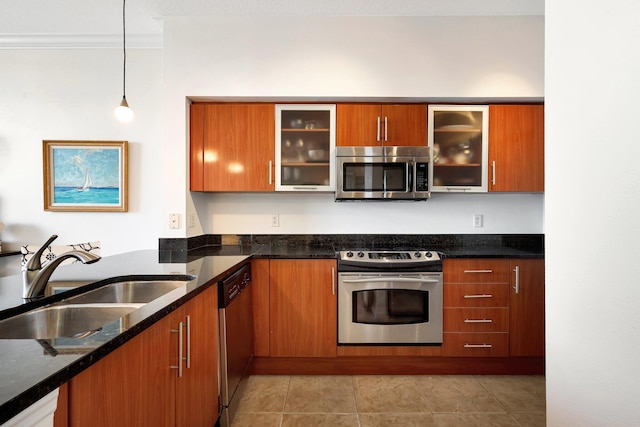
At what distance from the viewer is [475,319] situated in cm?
241

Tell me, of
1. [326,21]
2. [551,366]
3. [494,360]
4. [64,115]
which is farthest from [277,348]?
[64,115]

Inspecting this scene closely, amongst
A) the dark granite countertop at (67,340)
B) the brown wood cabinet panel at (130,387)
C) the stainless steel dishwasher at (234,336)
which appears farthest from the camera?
the stainless steel dishwasher at (234,336)

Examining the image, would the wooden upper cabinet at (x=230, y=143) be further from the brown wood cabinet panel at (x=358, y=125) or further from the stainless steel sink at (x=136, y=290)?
the stainless steel sink at (x=136, y=290)

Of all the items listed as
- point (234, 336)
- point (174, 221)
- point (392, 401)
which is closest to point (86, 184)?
point (174, 221)

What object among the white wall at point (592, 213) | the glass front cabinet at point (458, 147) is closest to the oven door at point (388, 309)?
the glass front cabinet at point (458, 147)

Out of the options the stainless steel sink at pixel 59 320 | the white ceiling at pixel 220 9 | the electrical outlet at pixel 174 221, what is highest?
the white ceiling at pixel 220 9

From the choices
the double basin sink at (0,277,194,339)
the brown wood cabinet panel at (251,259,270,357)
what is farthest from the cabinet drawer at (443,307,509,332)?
the double basin sink at (0,277,194,339)

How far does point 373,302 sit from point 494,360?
103 centimetres

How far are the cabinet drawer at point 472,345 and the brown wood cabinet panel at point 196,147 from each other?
2.29 m

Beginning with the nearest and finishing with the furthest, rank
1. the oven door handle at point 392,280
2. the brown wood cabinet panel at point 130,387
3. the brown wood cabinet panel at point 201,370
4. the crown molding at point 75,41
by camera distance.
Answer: the brown wood cabinet panel at point 130,387 < the brown wood cabinet panel at point 201,370 < the oven door handle at point 392,280 < the crown molding at point 75,41

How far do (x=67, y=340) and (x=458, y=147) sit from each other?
2711 millimetres

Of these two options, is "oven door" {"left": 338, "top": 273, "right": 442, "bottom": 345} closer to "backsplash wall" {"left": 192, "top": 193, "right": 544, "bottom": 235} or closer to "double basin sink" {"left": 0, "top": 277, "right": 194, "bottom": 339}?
"backsplash wall" {"left": 192, "top": 193, "right": 544, "bottom": 235}

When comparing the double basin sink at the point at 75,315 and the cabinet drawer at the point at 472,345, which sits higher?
the double basin sink at the point at 75,315

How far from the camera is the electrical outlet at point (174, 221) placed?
256 cm
